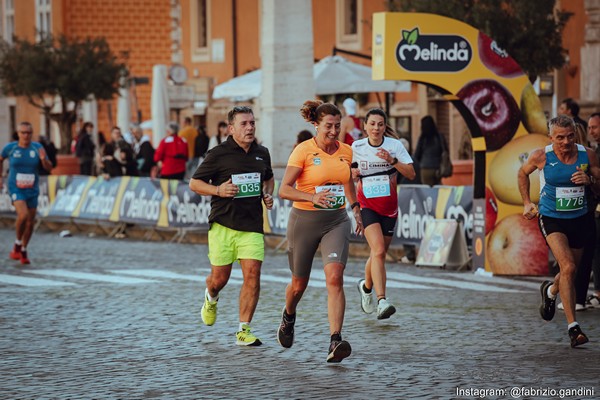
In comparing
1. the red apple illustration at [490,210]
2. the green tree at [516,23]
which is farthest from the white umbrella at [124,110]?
the red apple illustration at [490,210]

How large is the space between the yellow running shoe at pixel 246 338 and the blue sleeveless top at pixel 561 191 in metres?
2.52

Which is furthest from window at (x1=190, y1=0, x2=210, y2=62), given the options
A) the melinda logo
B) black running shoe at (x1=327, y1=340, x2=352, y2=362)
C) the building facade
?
black running shoe at (x1=327, y1=340, x2=352, y2=362)

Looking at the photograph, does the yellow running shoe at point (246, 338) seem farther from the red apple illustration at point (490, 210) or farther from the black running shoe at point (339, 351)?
the red apple illustration at point (490, 210)

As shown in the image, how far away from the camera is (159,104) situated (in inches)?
1436

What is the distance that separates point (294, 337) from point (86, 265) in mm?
8768

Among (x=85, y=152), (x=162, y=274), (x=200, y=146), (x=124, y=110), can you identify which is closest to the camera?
(x=162, y=274)

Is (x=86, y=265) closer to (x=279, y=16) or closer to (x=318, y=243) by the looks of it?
(x=279, y=16)

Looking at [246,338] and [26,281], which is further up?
[246,338]

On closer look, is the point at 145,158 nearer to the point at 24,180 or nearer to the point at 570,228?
the point at 24,180

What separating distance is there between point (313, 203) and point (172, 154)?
1643 cm

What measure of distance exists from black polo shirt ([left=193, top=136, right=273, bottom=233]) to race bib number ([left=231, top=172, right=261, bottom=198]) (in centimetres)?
3

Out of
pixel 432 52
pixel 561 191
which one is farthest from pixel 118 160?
pixel 561 191

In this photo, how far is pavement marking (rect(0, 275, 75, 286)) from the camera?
1825cm

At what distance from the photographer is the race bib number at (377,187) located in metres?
14.7
